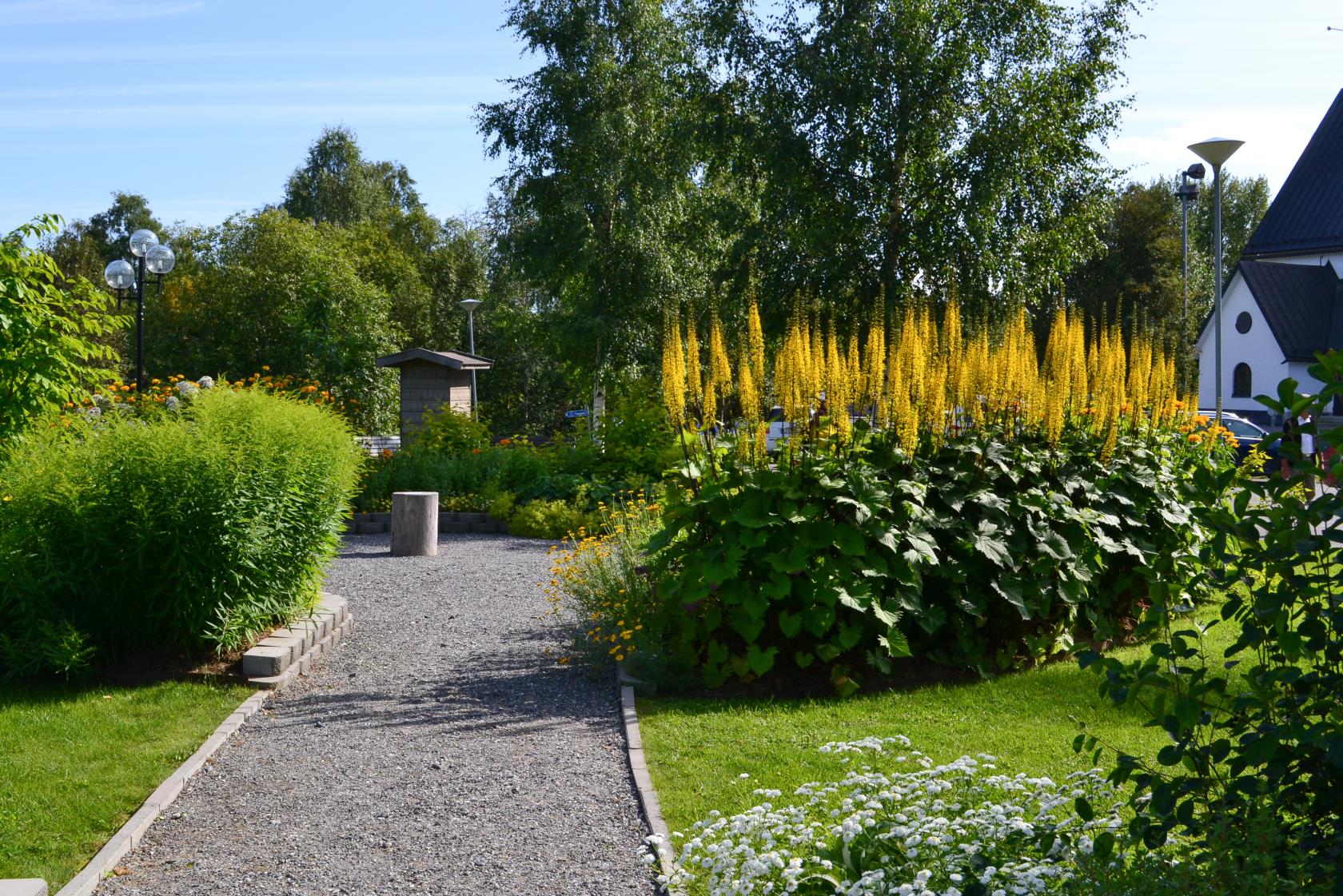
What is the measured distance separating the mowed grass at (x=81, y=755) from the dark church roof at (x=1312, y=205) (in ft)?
153

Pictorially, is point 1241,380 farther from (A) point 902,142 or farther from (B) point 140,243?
(B) point 140,243

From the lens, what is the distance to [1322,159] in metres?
44.6

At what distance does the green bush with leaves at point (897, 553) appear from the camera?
6.01m

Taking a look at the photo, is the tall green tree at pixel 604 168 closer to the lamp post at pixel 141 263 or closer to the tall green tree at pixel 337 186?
the lamp post at pixel 141 263

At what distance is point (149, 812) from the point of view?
4660 millimetres

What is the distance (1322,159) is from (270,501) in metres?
49.0

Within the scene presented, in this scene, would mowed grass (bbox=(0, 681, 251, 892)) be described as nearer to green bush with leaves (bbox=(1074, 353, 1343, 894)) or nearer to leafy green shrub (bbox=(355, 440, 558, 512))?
green bush with leaves (bbox=(1074, 353, 1343, 894))

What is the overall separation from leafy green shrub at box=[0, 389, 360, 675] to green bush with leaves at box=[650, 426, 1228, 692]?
8.70 ft

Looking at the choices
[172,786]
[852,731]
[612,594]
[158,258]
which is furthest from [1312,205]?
[172,786]

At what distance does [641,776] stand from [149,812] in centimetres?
211

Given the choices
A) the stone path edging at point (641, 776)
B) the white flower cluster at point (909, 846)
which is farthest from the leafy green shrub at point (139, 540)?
the white flower cluster at point (909, 846)

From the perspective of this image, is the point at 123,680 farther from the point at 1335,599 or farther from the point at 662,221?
the point at 662,221

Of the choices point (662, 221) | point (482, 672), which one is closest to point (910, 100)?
point (662, 221)

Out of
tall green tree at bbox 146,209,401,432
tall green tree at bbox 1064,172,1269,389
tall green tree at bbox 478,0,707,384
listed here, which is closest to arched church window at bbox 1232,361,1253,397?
tall green tree at bbox 1064,172,1269,389
